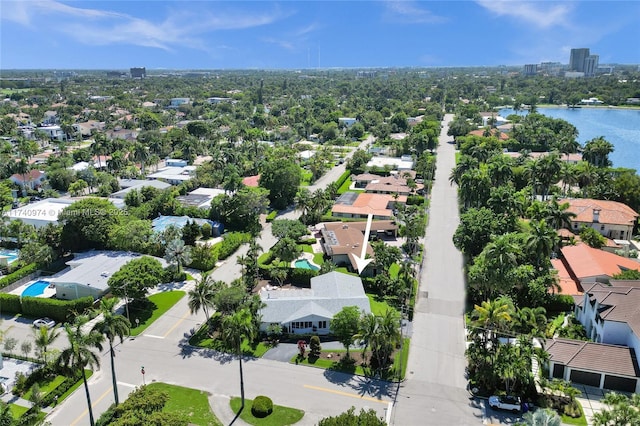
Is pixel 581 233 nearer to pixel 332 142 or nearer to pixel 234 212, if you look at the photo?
pixel 234 212

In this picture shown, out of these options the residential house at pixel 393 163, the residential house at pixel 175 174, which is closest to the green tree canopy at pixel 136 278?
the residential house at pixel 175 174

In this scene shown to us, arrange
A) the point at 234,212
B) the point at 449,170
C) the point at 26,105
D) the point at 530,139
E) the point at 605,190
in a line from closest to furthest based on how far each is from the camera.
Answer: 1. the point at 234,212
2. the point at 605,190
3. the point at 449,170
4. the point at 530,139
5. the point at 26,105

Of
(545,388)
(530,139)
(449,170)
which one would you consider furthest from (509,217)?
(530,139)

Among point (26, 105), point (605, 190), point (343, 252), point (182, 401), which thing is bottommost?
point (182, 401)

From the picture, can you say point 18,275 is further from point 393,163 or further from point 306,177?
point 393,163

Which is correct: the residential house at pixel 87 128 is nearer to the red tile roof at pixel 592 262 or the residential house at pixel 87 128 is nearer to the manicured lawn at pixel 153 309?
the manicured lawn at pixel 153 309

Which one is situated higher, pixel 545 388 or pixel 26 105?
pixel 26 105

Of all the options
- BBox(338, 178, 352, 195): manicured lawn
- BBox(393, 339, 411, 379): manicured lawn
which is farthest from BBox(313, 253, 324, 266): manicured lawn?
BBox(338, 178, 352, 195): manicured lawn
